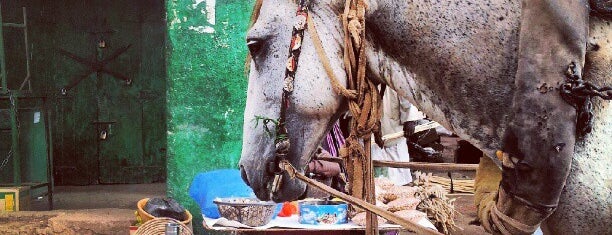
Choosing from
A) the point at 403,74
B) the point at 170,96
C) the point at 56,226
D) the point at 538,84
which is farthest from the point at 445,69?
the point at 56,226

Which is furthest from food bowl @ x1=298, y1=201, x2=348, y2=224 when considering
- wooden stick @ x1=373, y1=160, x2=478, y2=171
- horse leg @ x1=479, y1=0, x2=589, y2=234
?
horse leg @ x1=479, y1=0, x2=589, y2=234

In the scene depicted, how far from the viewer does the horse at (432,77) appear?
161cm

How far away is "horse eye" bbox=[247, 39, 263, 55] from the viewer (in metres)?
2.00

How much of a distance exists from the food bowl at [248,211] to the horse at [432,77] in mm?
1741

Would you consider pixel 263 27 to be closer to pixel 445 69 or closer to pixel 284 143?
pixel 284 143

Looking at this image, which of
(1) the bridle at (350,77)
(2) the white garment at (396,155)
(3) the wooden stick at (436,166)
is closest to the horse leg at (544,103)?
(1) the bridle at (350,77)

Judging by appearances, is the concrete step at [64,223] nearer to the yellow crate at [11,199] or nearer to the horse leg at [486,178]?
the yellow crate at [11,199]

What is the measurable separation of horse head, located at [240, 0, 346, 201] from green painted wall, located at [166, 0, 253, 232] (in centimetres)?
318

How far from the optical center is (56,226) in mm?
5629

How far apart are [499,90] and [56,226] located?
15.6 ft

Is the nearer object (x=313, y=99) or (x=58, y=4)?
(x=313, y=99)

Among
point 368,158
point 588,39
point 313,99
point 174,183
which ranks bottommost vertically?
point 174,183

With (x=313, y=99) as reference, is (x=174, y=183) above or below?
below

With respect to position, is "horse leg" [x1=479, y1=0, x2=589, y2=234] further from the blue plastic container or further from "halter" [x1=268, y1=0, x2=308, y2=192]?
the blue plastic container
